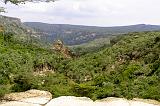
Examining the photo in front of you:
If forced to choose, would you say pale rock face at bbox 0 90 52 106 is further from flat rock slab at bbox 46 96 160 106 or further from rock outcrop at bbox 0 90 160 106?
flat rock slab at bbox 46 96 160 106

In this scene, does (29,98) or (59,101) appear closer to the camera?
(59,101)

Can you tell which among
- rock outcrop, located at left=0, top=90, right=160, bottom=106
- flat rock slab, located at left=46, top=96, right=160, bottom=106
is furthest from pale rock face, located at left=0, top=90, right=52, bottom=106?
flat rock slab, located at left=46, top=96, right=160, bottom=106

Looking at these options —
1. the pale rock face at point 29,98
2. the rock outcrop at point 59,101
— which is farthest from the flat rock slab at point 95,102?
the pale rock face at point 29,98

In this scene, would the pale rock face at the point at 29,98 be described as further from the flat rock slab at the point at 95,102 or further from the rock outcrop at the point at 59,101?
the flat rock slab at the point at 95,102

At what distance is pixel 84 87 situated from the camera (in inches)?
822

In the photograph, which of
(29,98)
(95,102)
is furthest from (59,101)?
A: (95,102)

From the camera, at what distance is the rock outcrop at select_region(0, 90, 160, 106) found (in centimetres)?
1797

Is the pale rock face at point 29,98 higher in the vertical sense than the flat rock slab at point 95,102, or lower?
lower

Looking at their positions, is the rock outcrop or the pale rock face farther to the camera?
the pale rock face

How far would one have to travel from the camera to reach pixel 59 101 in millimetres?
18312

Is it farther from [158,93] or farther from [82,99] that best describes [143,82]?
[82,99]

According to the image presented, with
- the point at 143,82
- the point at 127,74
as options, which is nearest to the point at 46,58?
the point at 127,74

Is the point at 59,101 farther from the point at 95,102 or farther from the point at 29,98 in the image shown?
the point at 95,102

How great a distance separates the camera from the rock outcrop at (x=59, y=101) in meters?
18.0
